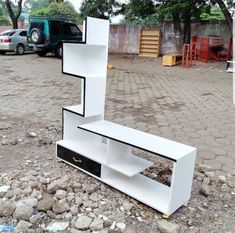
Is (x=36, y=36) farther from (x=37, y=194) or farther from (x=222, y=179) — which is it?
(x=222, y=179)

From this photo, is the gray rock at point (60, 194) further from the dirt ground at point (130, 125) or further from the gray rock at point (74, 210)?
the gray rock at point (74, 210)

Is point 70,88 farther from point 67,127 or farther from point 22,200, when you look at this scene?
point 22,200

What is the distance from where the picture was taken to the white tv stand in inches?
92.0

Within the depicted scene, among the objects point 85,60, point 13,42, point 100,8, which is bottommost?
point 85,60

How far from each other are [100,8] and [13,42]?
4.29m

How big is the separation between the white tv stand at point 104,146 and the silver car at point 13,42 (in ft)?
39.5

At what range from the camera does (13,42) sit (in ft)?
46.0

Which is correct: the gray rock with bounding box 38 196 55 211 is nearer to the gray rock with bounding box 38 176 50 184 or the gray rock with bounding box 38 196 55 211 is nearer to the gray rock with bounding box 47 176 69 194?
the gray rock with bounding box 47 176 69 194

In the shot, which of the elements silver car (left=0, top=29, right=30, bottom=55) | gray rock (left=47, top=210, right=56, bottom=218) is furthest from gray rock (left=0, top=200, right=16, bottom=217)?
silver car (left=0, top=29, right=30, bottom=55)

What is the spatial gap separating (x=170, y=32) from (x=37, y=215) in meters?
13.1

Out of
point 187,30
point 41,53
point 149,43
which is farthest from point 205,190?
point 149,43

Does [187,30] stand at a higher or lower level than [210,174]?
higher

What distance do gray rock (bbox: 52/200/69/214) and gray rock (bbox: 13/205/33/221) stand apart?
17cm

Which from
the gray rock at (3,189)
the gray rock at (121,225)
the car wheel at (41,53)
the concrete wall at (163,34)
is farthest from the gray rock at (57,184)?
the concrete wall at (163,34)
